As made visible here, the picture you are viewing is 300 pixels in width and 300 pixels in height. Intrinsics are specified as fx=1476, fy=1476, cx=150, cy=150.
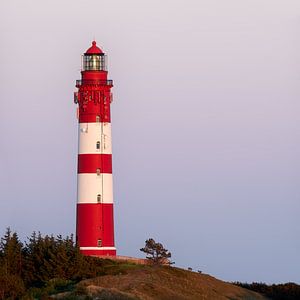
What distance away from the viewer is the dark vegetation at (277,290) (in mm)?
79625

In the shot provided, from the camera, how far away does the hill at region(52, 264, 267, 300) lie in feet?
221

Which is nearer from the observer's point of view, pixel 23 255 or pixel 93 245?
pixel 23 255

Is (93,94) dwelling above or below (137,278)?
above

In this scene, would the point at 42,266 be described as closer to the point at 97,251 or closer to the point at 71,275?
the point at 71,275

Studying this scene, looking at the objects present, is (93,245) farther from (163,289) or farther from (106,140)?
(163,289)

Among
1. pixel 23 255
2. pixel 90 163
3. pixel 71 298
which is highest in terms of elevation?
pixel 90 163

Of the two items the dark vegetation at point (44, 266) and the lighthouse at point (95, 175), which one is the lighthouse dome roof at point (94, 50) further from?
the dark vegetation at point (44, 266)

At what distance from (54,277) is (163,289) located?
612 cm

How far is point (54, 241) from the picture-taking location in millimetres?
77438

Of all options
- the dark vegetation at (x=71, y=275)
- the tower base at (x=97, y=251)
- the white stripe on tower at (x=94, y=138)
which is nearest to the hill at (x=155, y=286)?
the dark vegetation at (x=71, y=275)

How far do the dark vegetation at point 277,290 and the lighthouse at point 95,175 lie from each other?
27.4 feet

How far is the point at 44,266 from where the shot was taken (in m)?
74.2

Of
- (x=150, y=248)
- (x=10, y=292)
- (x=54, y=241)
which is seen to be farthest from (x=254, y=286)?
(x=10, y=292)

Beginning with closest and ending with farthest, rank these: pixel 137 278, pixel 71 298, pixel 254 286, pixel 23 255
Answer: pixel 71 298
pixel 137 278
pixel 23 255
pixel 254 286
